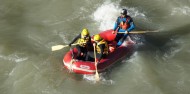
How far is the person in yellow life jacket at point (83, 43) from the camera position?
13586 mm

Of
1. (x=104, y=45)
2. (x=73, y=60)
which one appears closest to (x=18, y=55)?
(x=73, y=60)

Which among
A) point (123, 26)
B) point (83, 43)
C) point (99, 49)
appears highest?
point (123, 26)

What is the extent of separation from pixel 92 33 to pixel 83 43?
8.22ft

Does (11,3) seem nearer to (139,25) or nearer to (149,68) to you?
(139,25)

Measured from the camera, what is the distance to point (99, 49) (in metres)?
13.8

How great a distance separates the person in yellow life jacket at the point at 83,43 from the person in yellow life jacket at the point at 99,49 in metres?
0.22

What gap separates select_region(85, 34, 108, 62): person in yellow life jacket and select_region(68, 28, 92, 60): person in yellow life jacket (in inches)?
8.7

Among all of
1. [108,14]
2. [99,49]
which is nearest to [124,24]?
[99,49]

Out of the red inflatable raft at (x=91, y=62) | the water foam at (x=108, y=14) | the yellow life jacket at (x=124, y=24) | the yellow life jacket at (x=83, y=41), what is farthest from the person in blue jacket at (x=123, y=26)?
the yellow life jacket at (x=83, y=41)

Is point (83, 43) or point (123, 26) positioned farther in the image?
point (123, 26)

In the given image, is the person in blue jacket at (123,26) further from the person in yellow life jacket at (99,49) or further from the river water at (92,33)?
the person in yellow life jacket at (99,49)

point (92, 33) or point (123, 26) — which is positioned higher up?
point (123, 26)

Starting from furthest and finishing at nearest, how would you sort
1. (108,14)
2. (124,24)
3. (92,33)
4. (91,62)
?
1. (108,14)
2. (92,33)
3. (124,24)
4. (91,62)

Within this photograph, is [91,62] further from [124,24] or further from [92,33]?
[92,33]
